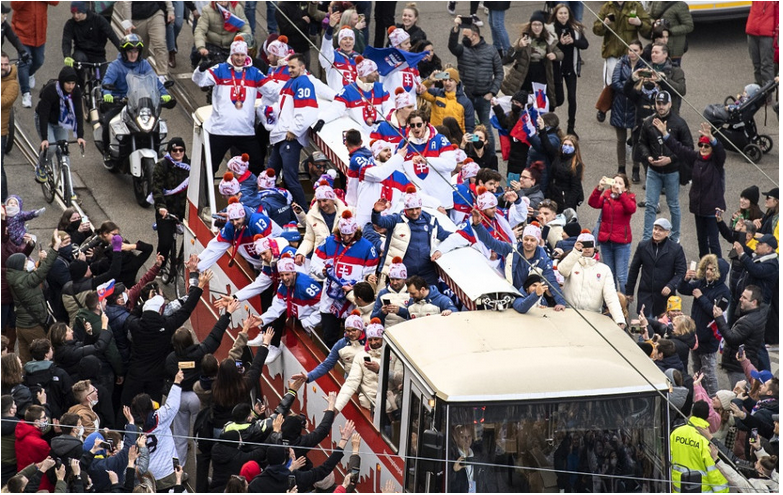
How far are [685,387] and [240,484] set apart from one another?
12.5 ft

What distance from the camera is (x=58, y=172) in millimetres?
18031

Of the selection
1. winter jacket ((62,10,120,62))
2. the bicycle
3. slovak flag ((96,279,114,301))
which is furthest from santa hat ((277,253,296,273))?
winter jacket ((62,10,120,62))

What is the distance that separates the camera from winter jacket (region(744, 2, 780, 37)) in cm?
1947

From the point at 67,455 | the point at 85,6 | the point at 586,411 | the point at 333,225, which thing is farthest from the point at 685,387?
the point at 85,6

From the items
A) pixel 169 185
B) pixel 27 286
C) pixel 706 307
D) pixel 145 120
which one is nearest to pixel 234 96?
pixel 169 185

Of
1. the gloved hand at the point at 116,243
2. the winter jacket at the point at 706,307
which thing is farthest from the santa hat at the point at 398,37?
the winter jacket at the point at 706,307

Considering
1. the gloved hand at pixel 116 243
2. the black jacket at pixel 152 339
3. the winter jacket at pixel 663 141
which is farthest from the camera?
the winter jacket at pixel 663 141

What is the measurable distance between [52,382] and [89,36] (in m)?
8.01

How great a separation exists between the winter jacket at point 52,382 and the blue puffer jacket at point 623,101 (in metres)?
8.05

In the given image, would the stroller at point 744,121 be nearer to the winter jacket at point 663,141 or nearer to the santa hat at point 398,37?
the winter jacket at point 663,141

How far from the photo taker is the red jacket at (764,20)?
766 inches

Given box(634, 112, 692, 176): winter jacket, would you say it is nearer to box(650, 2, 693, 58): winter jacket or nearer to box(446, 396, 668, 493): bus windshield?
box(650, 2, 693, 58): winter jacket

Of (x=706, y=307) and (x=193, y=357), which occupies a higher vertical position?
(x=706, y=307)

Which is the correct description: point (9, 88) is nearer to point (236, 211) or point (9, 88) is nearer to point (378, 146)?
point (236, 211)
